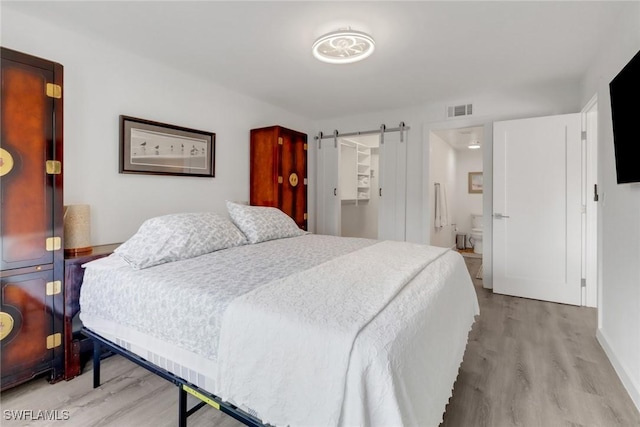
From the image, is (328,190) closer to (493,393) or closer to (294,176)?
(294,176)

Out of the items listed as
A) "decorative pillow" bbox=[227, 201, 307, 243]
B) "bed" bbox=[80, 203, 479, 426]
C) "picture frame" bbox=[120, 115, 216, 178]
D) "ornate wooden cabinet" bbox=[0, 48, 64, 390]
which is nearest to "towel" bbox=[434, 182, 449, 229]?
"decorative pillow" bbox=[227, 201, 307, 243]

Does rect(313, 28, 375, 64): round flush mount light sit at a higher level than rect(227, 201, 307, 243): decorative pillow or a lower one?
higher

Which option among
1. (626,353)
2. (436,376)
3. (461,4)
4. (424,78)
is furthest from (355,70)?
(626,353)

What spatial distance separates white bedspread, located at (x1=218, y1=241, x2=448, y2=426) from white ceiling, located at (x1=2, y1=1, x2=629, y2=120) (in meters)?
1.85

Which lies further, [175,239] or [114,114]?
[114,114]

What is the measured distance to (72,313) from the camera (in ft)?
6.58

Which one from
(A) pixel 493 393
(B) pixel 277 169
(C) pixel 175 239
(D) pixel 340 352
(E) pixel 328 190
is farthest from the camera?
(E) pixel 328 190

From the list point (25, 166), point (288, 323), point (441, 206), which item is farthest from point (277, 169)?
point (441, 206)

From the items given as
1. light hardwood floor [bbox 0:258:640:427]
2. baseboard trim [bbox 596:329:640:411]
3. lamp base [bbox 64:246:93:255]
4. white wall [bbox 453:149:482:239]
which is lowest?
light hardwood floor [bbox 0:258:640:427]

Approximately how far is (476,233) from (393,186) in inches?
123

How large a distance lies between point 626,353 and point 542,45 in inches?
93.5

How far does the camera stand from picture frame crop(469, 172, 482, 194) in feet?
23.2

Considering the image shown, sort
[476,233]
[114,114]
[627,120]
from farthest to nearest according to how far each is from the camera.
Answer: [476,233] → [114,114] → [627,120]

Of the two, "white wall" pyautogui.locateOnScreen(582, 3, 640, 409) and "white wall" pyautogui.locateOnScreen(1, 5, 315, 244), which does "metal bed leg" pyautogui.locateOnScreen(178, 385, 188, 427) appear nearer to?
"white wall" pyautogui.locateOnScreen(1, 5, 315, 244)
